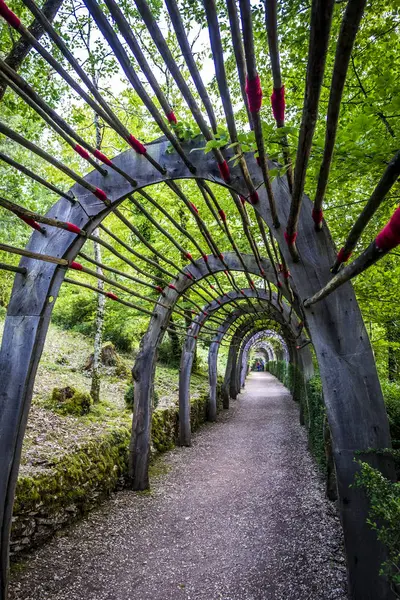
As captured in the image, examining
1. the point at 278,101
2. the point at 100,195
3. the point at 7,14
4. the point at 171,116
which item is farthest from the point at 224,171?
the point at 7,14

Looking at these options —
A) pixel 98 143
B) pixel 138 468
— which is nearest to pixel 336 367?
pixel 138 468

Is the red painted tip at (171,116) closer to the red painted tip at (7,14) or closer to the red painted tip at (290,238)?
the red painted tip at (7,14)

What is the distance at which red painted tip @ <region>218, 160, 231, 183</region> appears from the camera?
7.97ft

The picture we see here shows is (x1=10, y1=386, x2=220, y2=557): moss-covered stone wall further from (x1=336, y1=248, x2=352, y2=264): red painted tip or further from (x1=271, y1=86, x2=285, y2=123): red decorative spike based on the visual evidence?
(x1=271, y1=86, x2=285, y2=123): red decorative spike

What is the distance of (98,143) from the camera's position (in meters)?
7.33

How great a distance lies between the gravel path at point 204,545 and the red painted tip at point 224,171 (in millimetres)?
3777

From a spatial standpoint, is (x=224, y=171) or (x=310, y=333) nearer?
(x=310, y=333)

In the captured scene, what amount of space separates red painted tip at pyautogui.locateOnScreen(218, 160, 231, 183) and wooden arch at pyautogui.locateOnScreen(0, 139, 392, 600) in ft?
0.14

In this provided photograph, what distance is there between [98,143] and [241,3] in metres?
7.08

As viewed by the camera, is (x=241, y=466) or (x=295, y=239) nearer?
(x=295, y=239)

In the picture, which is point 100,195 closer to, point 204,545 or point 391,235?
point 391,235

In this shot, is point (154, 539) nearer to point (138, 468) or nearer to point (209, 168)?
point (138, 468)

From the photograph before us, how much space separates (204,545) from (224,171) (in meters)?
4.29

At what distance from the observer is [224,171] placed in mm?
2482
